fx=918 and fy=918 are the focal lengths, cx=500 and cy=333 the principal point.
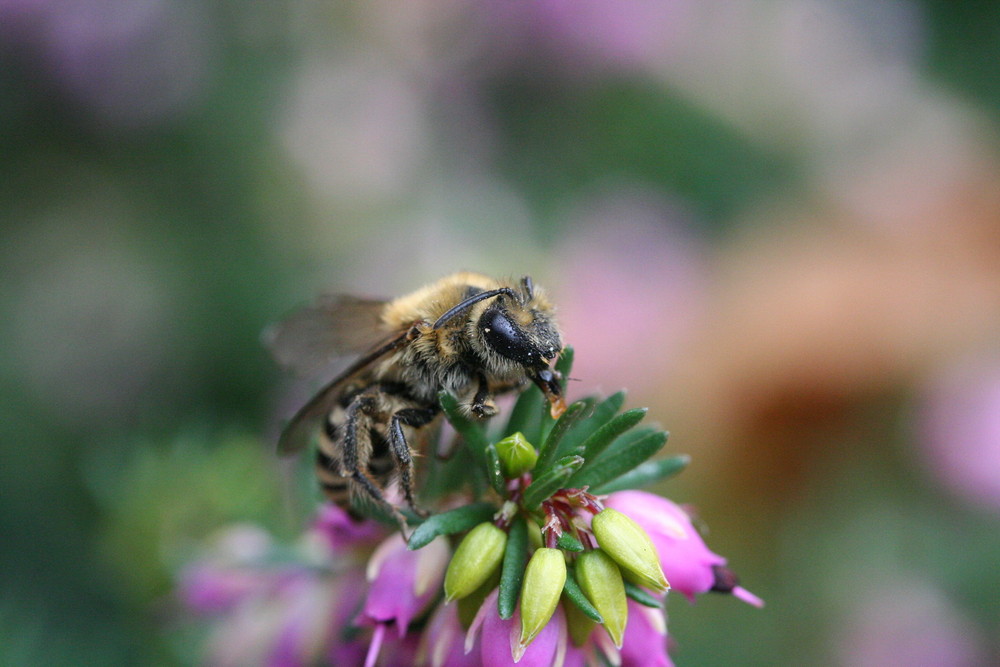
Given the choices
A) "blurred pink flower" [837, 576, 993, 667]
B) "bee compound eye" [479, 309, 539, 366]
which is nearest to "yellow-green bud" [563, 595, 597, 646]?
"bee compound eye" [479, 309, 539, 366]

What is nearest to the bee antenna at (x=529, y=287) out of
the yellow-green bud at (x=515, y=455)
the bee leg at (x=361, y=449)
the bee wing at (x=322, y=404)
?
the bee wing at (x=322, y=404)

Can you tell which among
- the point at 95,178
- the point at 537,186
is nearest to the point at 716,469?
the point at 537,186

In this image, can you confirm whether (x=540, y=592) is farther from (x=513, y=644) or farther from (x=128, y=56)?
(x=128, y=56)

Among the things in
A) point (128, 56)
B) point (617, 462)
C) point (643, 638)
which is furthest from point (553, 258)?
point (643, 638)

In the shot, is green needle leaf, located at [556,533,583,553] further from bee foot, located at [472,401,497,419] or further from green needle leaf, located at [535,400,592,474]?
bee foot, located at [472,401,497,419]

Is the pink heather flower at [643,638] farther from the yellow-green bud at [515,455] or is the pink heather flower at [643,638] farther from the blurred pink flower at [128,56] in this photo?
the blurred pink flower at [128,56]
